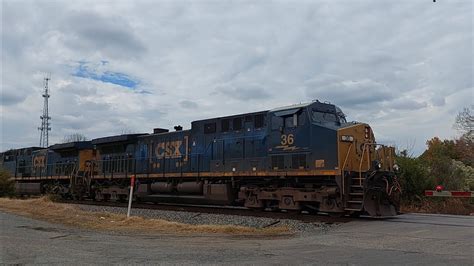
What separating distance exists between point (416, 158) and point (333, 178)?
326 inches

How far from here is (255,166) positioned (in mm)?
17172

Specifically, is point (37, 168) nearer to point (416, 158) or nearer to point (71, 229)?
point (71, 229)

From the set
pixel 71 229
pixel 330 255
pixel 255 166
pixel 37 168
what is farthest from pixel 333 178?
pixel 37 168

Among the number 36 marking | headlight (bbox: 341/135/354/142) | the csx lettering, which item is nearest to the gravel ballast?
headlight (bbox: 341/135/354/142)

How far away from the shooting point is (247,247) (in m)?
9.20

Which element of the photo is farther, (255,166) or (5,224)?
(255,166)

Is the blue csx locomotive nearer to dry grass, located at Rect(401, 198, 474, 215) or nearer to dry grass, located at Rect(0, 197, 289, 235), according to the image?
dry grass, located at Rect(0, 197, 289, 235)

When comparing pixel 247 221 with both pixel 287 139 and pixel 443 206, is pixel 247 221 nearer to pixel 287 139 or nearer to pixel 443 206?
pixel 287 139

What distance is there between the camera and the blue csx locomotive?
14.6 meters

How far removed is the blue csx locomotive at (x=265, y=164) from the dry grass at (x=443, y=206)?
428 centimetres

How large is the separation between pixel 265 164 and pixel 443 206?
7.82 meters

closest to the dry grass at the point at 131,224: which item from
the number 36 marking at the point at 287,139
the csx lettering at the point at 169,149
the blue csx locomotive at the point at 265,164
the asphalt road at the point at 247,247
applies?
the asphalt road at the point at 247,247

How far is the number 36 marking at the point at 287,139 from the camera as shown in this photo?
16.0m

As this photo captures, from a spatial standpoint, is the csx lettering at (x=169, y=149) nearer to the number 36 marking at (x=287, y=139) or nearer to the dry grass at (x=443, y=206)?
the number 36 marking at (x=287, y=139)
